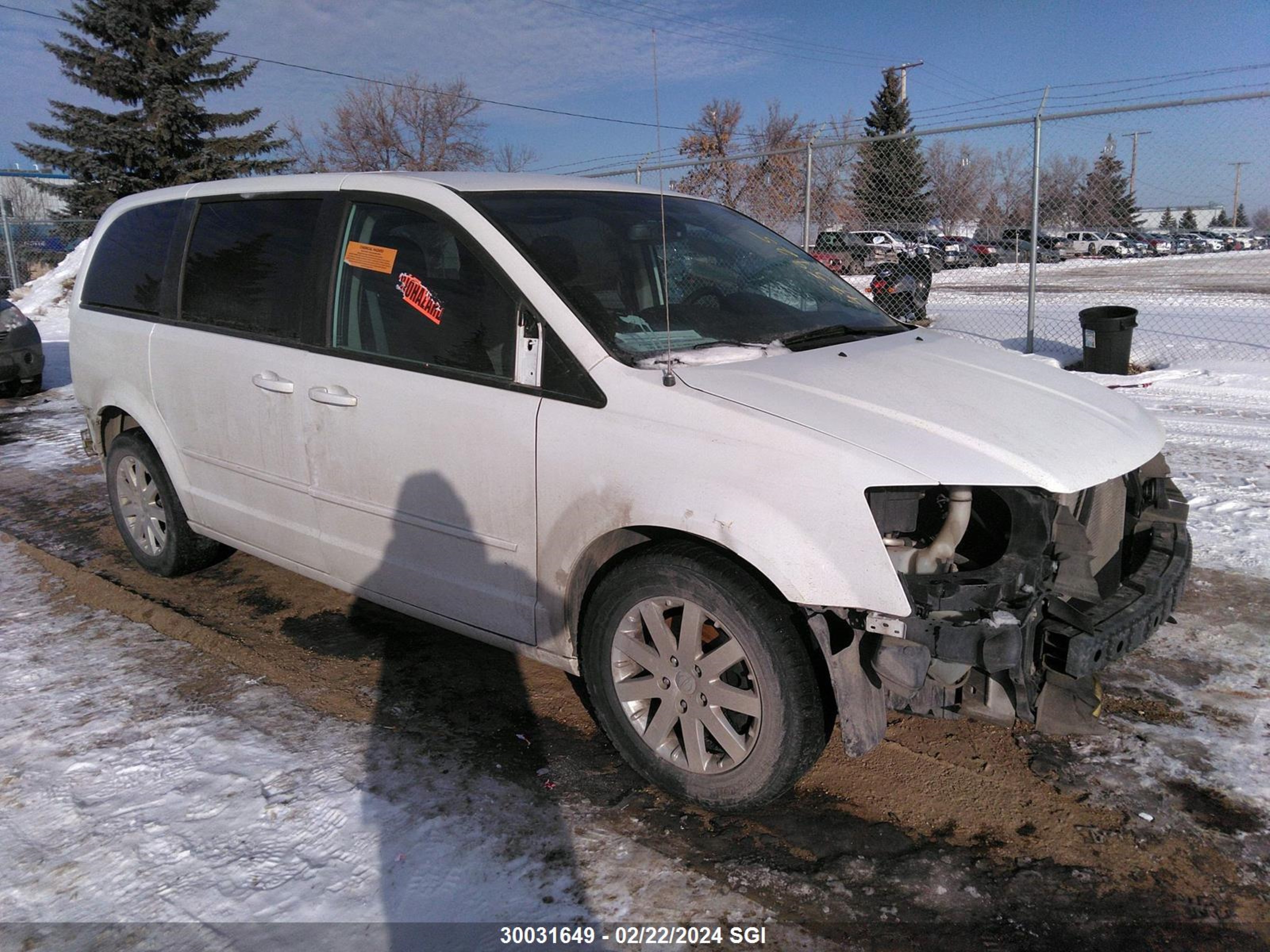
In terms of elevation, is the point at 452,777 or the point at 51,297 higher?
the point at 51,297

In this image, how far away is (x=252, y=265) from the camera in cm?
412

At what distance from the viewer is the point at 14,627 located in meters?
4.44

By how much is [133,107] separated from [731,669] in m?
32.6

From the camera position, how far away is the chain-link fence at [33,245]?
78.8ft

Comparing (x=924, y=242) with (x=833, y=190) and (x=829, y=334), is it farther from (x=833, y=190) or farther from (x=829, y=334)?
(x=829, y=334)

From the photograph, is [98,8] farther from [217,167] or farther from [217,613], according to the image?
[217,613]

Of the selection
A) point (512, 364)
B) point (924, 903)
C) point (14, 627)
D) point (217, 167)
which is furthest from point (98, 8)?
point (924, 903)

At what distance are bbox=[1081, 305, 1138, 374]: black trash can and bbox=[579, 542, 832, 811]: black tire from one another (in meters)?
9.05

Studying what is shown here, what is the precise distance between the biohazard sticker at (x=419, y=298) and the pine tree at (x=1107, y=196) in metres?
9.22

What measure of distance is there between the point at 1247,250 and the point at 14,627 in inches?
582

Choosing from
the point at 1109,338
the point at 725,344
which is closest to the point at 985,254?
the point at 1109,338

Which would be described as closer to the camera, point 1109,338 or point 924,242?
point 1109,338

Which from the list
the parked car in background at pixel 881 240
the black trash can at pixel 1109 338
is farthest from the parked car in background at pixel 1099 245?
the black trash can at pixel 1109 338

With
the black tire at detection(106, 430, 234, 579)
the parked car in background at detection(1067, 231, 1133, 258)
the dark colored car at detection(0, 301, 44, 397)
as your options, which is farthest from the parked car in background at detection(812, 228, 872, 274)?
the dark colored car at detection(0, 301, 44, 397)
